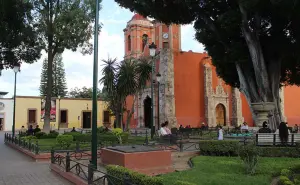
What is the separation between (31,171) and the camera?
966 cm

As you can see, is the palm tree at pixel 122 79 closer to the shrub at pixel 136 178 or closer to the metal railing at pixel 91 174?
the metal railing at pixel 91 174

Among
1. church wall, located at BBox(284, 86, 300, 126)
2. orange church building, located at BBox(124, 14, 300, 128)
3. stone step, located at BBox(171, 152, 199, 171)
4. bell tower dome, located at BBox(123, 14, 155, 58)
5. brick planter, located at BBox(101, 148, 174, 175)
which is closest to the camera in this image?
brick planter, located at BBox(101, 148, 174, 175)

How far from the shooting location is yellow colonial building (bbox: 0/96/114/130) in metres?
42.2

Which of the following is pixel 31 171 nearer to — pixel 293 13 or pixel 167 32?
pixel 293 13

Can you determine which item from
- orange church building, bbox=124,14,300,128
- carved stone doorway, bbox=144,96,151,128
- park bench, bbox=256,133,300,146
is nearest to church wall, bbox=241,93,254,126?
orange church building, bbox=124,14,300,128

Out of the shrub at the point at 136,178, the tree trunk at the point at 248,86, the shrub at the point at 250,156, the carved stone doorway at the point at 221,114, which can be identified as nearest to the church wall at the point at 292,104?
the carved stone doorway at the point at 221,114

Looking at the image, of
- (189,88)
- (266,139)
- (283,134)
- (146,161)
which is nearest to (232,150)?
(266,139)

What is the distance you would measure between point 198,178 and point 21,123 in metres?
39.8

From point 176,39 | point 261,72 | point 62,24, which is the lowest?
point 261,72

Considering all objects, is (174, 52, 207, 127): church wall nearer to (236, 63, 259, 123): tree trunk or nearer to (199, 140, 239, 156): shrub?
(236, 63, 259, 123): tree trunk

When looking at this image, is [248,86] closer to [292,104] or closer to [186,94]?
[186,94]

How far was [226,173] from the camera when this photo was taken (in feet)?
26.5

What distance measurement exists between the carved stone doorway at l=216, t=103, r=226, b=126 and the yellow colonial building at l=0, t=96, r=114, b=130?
52.4 ft

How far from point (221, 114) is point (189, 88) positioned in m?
5.43
